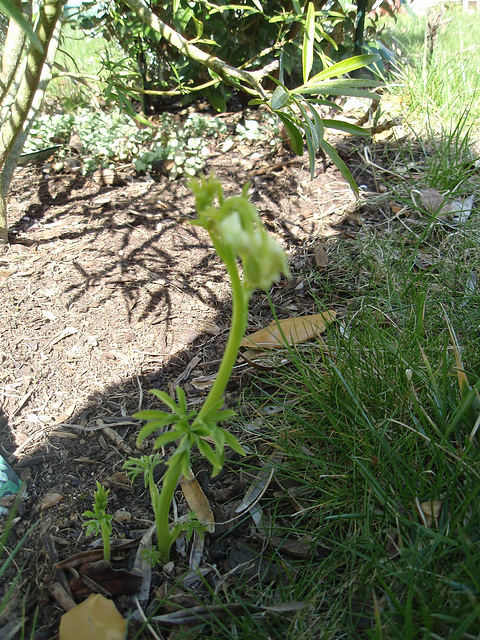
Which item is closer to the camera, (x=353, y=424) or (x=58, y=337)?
(x=353, y=424)

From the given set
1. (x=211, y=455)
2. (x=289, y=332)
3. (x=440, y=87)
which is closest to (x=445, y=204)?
(x=289, y=332)

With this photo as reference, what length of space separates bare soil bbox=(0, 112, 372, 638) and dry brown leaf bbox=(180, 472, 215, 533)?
0.02 meters

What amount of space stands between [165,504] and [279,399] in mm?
661

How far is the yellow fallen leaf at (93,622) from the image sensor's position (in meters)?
0.97

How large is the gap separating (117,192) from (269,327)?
1.39 meters

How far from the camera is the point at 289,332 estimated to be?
68.4 inches

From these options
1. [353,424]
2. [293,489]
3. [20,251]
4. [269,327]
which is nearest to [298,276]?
[269,327]

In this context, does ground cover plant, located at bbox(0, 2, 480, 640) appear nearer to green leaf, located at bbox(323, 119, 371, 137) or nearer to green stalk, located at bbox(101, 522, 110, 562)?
green stalk, located at bbox(101, 522, 110, 562)

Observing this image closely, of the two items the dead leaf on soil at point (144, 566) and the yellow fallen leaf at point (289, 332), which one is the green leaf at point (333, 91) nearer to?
the yellow fallen leaf at point (289, 332)

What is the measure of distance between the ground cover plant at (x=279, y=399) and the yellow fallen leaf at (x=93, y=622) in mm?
41

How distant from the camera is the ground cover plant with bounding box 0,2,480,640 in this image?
3.34 ft

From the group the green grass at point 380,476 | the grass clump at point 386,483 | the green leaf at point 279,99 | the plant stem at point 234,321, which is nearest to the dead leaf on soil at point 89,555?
the green grass at point 380,476

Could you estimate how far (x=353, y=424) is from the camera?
4.33 feet

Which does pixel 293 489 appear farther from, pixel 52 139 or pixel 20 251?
pixel 52 139
